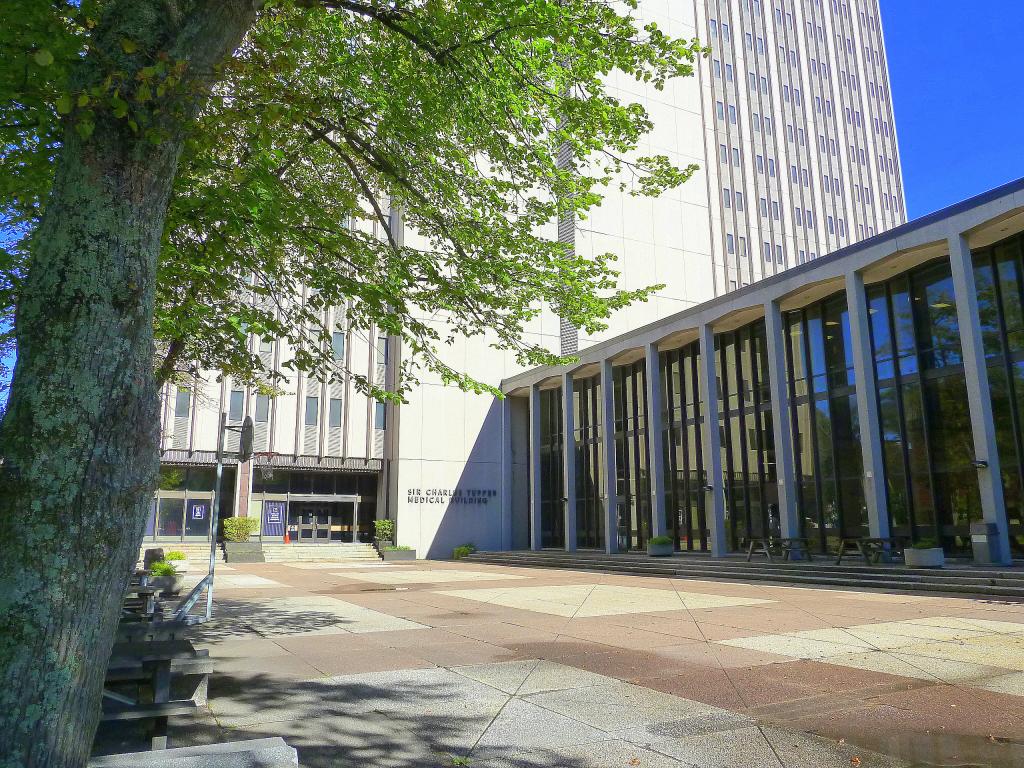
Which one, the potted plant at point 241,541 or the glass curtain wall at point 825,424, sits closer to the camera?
the glass curtain wall at point 825,424

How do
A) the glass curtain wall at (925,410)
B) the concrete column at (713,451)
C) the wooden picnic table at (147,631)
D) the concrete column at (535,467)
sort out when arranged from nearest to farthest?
the wooden picnic table at (147,631) < the glass curtain wall at (925,410) < the concrete column at (713,451) < the concrete column at (535,467)

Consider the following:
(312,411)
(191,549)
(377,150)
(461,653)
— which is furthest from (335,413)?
(461,653)

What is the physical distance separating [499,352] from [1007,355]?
23463mm

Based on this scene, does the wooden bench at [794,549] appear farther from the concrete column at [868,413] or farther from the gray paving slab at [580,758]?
the gray paving slab at [580,758]

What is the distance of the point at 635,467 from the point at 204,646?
24.8 m

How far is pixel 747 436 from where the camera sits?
Result: 2612cm

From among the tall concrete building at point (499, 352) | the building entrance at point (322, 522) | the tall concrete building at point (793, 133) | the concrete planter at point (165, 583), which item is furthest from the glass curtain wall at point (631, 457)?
the concrete planter at point (165, 583)

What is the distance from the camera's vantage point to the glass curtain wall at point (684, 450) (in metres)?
28.1

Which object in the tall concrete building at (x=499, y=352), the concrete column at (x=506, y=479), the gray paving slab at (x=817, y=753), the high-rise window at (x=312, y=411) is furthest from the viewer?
the concrete column at (x=506, y=479)

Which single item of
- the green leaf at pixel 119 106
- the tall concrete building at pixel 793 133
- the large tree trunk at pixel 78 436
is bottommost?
the large tree trunk at pixel 78 436

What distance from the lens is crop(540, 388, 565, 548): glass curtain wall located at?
36.5 m

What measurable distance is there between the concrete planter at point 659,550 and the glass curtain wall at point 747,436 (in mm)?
2526

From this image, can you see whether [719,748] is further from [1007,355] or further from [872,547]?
[1007,355]

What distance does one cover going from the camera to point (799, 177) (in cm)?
5912
